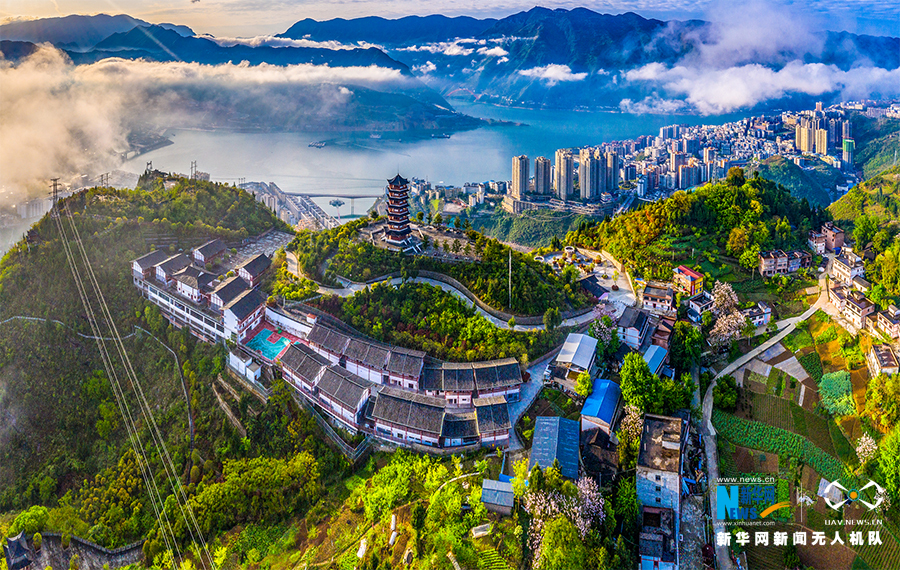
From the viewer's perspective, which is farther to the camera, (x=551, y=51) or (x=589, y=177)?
(x=551, y=51)

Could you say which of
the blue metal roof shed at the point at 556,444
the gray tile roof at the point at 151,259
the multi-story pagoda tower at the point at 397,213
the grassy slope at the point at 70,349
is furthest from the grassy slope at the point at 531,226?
the blue metal roof shed at the point at 556,444

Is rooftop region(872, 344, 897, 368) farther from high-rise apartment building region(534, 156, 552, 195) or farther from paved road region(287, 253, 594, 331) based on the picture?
high-rise apartment building region(534, 156, 552, 195)

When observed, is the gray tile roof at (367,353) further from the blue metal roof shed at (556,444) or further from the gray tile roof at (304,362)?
the blue metal roof shed at (556,444)

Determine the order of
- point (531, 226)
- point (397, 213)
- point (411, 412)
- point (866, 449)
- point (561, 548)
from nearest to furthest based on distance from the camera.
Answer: point (561, 548)
point (866, 449)
point (411, 412)
point (397, 213)
point (531, 226)

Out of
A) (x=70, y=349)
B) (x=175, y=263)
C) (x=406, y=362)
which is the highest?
(x=175, y=263)

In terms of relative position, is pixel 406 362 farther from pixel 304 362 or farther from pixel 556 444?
pixel 556 444

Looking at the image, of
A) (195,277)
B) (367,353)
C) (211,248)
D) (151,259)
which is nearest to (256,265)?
(195,277)

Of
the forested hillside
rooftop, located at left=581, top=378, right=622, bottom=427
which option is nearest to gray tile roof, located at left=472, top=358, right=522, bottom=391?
rooftop, located at left=581, top=378, right=622, bottom=427
